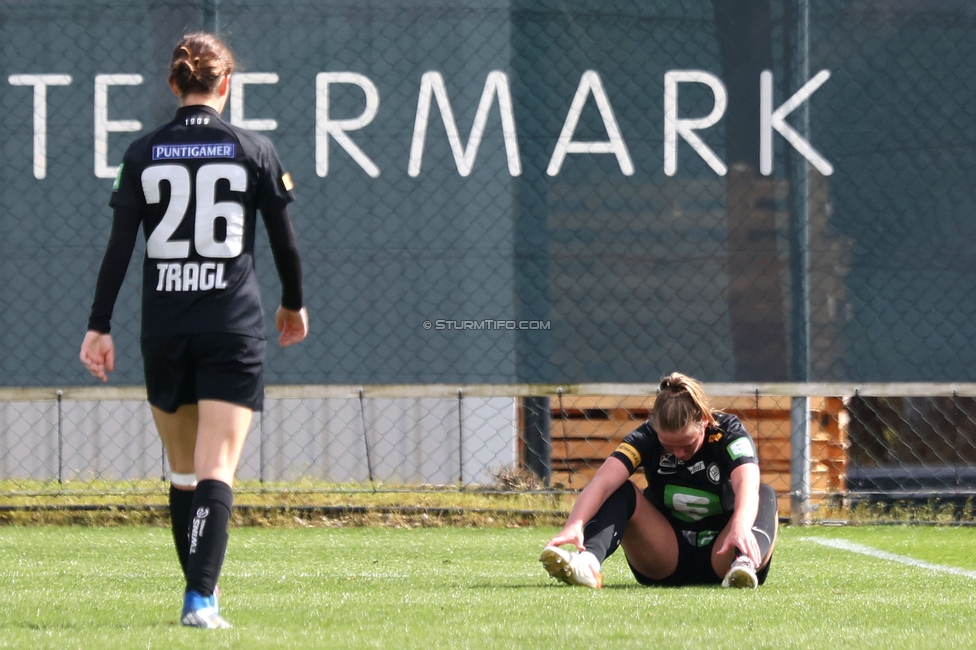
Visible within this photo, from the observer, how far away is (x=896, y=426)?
7.45 m

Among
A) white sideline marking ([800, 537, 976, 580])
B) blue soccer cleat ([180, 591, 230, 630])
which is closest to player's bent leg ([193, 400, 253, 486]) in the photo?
blue soccer cleat ([180, 591, 230, 630])

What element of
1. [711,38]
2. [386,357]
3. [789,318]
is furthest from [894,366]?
[386,357]

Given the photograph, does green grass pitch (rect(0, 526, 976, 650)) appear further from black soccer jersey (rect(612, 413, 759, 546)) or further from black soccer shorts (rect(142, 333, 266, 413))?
black soccer shorts (rect(142, 333, 266, 413))

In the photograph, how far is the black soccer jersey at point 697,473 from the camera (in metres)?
4.30

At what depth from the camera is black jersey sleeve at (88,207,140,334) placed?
11.1ft

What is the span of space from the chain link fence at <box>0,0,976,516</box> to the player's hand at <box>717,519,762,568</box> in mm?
2488

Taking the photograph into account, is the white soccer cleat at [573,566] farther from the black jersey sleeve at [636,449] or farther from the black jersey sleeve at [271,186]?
the black jersey sleeve at [271,186]

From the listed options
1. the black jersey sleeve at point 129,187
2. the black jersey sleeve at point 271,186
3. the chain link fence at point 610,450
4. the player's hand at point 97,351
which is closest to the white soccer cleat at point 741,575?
the black jersey sleeve at point 271,186

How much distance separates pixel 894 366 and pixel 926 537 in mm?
825

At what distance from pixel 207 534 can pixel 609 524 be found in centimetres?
145

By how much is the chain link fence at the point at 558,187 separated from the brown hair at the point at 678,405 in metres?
2.41

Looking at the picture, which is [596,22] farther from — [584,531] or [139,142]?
[139,142]

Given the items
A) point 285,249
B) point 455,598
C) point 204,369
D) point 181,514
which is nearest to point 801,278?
point 455,598

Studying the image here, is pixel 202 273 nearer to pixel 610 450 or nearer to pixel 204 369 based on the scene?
pixel 204 369
